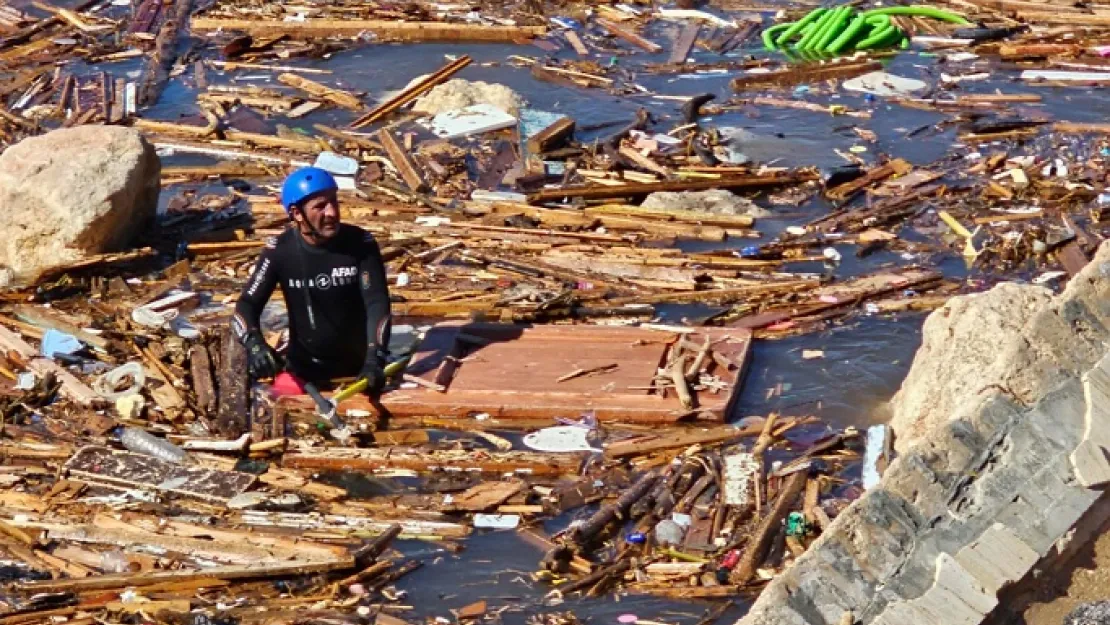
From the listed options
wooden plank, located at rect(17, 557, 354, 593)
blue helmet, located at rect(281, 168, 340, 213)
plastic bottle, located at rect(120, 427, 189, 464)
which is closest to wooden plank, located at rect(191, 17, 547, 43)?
blue helmet, located at rect(281, 168, 340, 213)

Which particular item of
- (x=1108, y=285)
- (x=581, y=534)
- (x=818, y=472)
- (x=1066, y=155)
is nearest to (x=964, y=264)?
(x=1066, y=155)

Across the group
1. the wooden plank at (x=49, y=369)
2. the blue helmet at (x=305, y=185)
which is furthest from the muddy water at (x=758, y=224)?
the wooden plank at (x=49, y=369)

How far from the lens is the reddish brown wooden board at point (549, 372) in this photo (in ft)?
41.1

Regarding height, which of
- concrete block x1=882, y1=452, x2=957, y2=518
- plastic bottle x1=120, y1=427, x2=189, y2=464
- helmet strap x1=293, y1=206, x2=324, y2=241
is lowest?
plastic bottle x1=120, y1=427, x2=189, y2=464

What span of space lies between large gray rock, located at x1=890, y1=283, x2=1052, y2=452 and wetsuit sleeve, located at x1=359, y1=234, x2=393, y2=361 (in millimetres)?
3579

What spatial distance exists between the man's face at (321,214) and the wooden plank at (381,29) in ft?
38.3

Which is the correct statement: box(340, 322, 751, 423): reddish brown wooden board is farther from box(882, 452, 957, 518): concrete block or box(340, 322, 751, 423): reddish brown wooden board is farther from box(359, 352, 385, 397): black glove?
box(882, 452, 957, 518): concrete block

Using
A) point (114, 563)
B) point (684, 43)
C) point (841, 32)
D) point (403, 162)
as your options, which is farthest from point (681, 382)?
point (841, 32)

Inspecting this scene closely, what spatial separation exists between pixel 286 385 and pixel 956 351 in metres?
4.69

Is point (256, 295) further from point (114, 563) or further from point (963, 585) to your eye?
point (963, 585)

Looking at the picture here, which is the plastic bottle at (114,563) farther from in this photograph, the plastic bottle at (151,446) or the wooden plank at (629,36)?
the wooden plank at (629,36)

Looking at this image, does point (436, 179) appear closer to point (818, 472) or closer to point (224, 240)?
point (224, 240)

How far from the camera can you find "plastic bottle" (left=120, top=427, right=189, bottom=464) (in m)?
12.2

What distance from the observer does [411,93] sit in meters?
20.9
